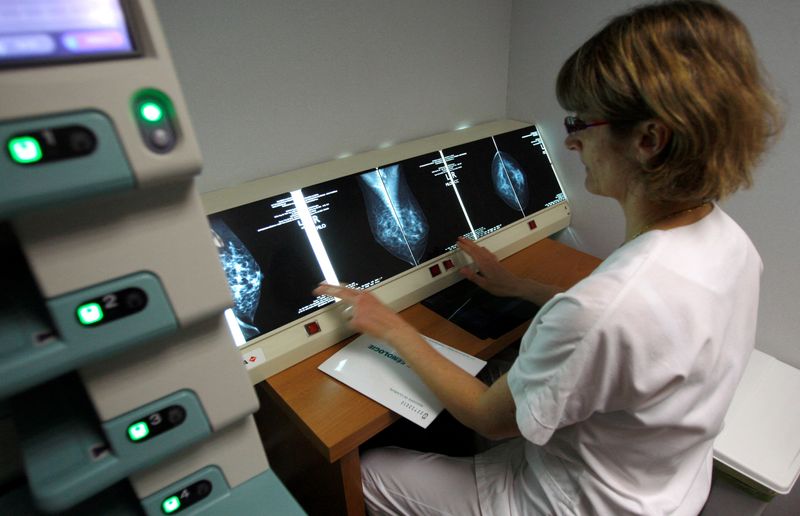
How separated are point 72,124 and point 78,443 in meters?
0.43

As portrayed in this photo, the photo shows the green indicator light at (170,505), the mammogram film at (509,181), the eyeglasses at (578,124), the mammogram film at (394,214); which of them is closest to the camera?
the green indicator light at (170,505)

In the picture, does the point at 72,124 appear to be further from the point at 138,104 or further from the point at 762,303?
the point at 762,303

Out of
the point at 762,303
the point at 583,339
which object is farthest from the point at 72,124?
the point at 762,303

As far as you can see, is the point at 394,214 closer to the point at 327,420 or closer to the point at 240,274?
the point at 240,274

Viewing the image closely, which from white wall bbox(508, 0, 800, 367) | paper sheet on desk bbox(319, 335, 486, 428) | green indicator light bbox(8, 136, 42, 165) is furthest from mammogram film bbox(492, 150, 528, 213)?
green indicator light bbox(8, 136, 42, 165)

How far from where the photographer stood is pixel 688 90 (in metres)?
0.75

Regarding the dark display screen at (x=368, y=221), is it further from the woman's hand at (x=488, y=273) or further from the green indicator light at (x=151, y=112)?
the green indicator light at (x=151, y=112)

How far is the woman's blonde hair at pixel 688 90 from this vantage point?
76 centimetres

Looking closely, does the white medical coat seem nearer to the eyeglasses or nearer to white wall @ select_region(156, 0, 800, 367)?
the eyeglasses

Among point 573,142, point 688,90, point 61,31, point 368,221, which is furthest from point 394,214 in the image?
point 61,31

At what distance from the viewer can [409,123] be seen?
176cm

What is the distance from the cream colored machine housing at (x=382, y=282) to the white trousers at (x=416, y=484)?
13.8 inches

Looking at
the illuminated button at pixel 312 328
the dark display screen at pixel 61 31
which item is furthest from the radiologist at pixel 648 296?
the dark display screen at pixel 61 31

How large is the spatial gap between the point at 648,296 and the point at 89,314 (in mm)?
771
